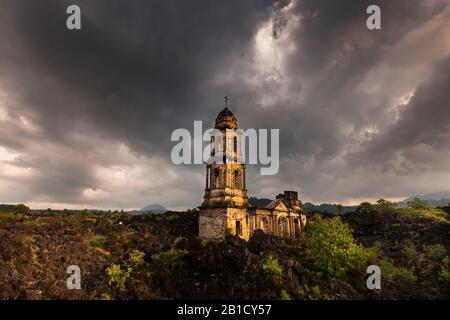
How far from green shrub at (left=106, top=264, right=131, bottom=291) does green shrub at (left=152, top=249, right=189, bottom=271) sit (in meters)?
2.82

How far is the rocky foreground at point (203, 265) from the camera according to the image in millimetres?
22297

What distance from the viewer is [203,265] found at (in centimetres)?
2550

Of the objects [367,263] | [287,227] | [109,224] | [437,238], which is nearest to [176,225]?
[109,224]

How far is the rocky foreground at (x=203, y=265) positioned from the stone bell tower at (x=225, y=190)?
3.07 m

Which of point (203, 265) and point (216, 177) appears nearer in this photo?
point (203, 265)

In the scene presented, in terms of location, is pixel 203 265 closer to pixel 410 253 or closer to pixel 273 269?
pixel 273 269

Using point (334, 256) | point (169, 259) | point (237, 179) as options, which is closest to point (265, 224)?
point (237, 179)

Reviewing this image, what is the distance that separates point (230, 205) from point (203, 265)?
9233 millimetres

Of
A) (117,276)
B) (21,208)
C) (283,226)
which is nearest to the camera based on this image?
(117,276)

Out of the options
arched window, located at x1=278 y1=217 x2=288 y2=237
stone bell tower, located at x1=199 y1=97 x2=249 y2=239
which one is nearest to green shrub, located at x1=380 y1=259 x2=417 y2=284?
arched window, located at x1=278 y1=217 x2=288 y2=237

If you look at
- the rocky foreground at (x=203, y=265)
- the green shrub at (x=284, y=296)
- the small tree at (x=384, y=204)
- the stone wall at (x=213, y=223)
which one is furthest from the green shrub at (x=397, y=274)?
the small tree at (x=384, y=204)

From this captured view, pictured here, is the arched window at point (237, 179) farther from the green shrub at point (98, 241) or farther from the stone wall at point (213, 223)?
the green shrub at point (98, 241)

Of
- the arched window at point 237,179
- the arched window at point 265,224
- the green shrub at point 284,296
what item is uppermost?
the arched window at point 237,179

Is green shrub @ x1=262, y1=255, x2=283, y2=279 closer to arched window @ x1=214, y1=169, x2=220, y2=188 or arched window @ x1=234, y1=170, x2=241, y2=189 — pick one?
arched window @ x1=234, y1=170, x2=241, y2=189
